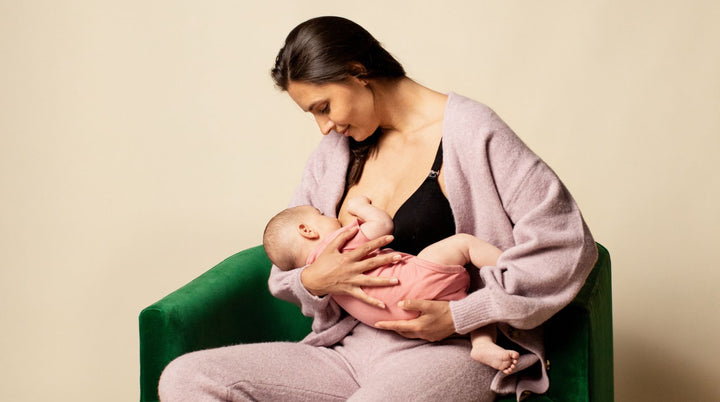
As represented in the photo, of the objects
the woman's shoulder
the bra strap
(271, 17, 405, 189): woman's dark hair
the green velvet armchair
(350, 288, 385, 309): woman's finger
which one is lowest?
the green velvet armchair

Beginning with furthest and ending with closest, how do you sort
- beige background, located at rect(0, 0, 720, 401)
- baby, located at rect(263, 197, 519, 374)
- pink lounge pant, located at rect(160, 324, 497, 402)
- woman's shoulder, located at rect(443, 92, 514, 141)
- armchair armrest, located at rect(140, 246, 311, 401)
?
1. beige background, located at rect(0, 0, 720, 401)
2. armchair armrest, located at rect(140, 246, 311, 401)
3. woman's shoulder, located at rect(443, 92, 514, 141)
4. baby, located at rect(263, 197, 519, 374)
5. pink lounge pant, located at rect(160, 324, 497, 402)

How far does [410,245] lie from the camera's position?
2.08 metres

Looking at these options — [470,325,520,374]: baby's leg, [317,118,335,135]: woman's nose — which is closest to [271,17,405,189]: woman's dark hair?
[317,118,335,135]: woman's nose

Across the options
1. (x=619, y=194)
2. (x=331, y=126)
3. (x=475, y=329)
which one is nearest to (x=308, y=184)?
(x=331, y=126)

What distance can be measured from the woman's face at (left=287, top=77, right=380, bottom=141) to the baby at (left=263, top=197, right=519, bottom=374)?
8.3 inches

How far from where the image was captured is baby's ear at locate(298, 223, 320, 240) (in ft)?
7.00

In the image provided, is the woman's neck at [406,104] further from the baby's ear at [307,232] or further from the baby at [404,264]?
the baby's ear at [307,232]

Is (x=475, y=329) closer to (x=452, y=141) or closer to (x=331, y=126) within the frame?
(x=452, y=141)

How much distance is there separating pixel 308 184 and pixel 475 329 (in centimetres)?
76

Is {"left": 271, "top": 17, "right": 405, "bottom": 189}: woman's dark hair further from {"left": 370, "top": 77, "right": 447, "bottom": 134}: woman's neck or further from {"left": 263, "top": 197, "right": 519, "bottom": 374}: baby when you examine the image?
{"left": 263, "top": 197, "right": 519, "bottom": 374}: baby

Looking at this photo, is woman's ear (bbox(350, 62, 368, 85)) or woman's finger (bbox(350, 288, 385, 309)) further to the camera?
woman's ear (bbox(350, 62, 368, 85))

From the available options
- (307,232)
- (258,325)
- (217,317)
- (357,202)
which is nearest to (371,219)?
(357,202)

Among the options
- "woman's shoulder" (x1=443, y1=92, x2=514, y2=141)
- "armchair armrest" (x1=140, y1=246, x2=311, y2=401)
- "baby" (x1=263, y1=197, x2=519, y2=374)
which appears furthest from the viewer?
"armchair armrest" (x1=140, y1=246, x2=311, y2=401)

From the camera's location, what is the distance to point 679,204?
3.01m
